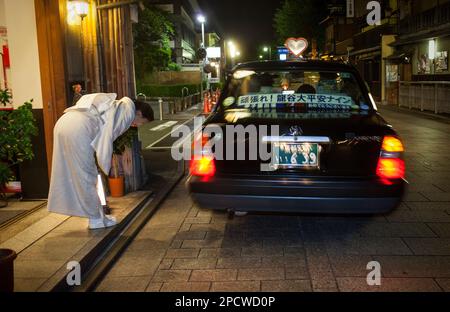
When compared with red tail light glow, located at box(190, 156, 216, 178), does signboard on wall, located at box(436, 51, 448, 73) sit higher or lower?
higher

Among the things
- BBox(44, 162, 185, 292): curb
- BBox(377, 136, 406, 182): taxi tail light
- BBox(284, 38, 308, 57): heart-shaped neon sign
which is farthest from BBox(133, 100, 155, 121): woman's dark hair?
BBox(284, 38, 308, 57): heart-shaped neon sign

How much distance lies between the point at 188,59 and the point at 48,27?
4947cm

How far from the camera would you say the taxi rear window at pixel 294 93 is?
6000 mm

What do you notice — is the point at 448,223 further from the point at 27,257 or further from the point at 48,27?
the point at 48,27

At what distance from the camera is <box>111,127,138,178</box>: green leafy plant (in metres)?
7.08

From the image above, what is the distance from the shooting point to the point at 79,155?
17.1 ft

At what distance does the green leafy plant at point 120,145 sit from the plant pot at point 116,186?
0.22 ft

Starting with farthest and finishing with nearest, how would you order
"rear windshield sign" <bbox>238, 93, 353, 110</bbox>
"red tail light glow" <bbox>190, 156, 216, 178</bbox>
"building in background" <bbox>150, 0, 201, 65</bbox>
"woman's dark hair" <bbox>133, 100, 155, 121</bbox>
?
1. "building in background" <bbox>150, 0, 201, 65</bbox>
2. "rear windshield sign" <bbox>238, 93, 353, 110</bbox>
3. "woman's dark hair" <bbox>133, 100, 155, 121</bbox>
4. "red tail light glow" <bbox>190, 156, 216, 178</bbox>

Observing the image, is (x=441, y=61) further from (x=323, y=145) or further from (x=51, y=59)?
(x=323, y=145)

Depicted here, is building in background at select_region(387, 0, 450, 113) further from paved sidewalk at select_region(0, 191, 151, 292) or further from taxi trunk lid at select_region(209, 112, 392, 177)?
paved sidewalk at select_region(0, 191, 151, 292)

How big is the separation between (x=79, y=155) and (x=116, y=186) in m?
2.14

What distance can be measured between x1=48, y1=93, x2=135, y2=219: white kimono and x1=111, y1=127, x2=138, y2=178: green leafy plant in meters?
1.64

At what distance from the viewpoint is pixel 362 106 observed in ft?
19.7
